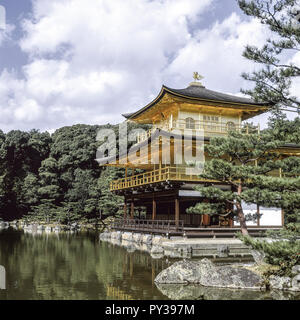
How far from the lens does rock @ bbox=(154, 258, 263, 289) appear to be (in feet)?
37.1

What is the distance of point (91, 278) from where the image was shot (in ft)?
42.4

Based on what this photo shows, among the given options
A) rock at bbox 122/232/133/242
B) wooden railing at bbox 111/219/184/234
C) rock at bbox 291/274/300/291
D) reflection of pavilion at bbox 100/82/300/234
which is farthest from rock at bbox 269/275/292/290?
rock at bbox 122/232/133/242

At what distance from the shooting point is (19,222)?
1900 inches

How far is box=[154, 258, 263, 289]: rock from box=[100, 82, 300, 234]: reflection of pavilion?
9018mm

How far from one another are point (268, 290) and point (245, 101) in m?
18.6

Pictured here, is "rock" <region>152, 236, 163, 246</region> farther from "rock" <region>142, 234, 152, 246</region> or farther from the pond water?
the pond water

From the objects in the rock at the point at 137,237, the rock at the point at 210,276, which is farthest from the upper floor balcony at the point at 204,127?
the rock at the point at 210,276

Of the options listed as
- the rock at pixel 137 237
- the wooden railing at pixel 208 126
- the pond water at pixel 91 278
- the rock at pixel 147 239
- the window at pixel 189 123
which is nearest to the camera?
the pond water at pixel 91 278

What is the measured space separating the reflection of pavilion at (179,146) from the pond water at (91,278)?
520cm

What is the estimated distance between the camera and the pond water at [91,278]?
34.3 feet

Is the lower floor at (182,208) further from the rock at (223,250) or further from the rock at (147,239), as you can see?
the rock at (223,250)

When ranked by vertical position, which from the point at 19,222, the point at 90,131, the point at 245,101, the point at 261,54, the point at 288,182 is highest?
the point at 90,131
